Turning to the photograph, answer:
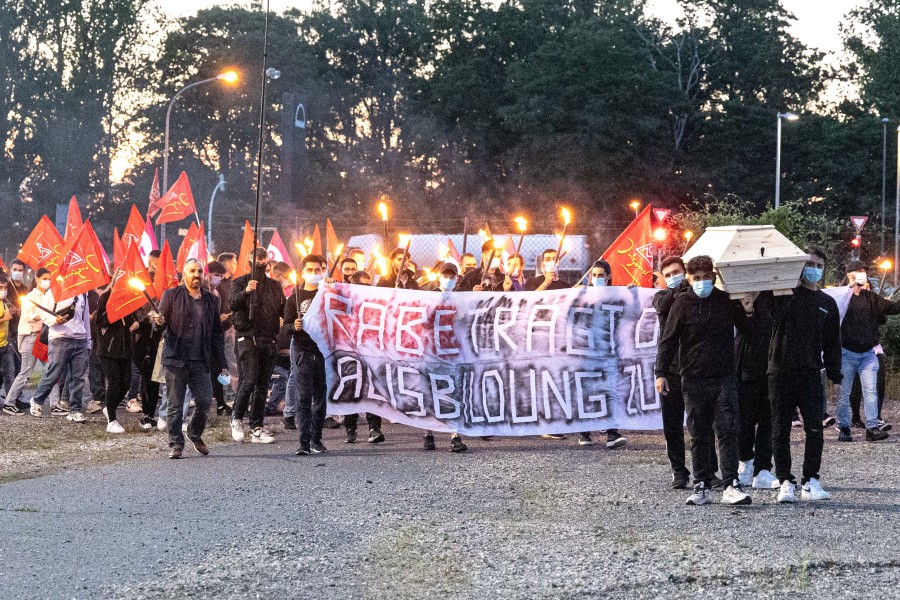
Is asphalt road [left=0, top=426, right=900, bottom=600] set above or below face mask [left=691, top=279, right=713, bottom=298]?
below

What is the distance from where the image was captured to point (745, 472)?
980cm

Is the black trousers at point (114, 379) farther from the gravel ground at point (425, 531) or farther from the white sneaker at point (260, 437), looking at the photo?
the gravel ground at point (425, 531)

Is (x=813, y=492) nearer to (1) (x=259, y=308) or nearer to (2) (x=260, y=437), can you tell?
(2) (x=260, y=437)

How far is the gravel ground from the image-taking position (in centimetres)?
630

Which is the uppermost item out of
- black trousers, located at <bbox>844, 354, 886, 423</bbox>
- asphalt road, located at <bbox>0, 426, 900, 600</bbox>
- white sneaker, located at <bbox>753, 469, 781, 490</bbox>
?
black trousers, located at <bbox>844, 354, 886, 423</bbox>

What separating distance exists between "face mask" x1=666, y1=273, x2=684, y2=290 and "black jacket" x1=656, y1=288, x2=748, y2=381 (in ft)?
1.08

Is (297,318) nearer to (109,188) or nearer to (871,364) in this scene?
(871,364)

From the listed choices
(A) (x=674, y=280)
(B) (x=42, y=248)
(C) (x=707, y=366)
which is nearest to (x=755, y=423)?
(C) (x=707, y=366)

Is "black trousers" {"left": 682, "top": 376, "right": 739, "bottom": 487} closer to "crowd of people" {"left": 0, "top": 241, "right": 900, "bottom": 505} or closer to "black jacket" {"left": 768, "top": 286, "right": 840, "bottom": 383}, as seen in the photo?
"crowd of people" {"left": 0, "top": 241, "right": 900, "bottom": 505}

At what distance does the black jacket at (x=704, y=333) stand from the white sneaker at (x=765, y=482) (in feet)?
3.25

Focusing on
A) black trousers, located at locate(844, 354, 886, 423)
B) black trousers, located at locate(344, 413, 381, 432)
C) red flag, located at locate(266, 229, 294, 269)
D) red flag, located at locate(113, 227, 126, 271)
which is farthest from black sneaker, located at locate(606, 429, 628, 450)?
red flag, located at locate(266, 229, 294, 269)

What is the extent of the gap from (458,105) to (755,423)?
54.7 meters

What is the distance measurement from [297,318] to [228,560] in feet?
18.7

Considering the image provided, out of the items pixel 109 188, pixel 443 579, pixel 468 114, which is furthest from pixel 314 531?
pixel 109 188
